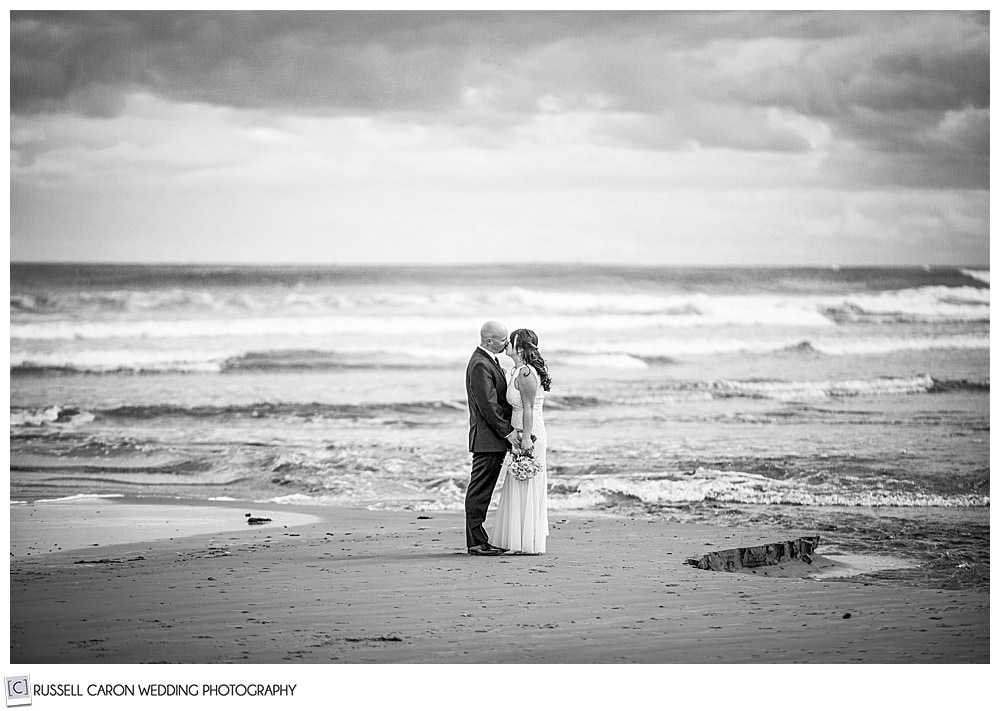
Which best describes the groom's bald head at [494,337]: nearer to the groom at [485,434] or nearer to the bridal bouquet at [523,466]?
the groom at [485,434]

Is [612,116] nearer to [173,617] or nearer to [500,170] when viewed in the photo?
[500,170]

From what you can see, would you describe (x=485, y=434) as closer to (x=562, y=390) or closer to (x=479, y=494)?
(x=479, y=494)

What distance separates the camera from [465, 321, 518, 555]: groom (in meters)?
5.58

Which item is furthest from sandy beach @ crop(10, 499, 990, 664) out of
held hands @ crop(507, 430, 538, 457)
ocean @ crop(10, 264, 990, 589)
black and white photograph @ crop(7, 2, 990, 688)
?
ocean @ crop(10, 264, 990, 589)

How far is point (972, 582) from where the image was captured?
18.0 feet

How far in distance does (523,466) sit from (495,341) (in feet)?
2.07

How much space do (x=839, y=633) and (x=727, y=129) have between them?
13.7m

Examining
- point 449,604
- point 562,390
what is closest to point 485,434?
point 449,604
